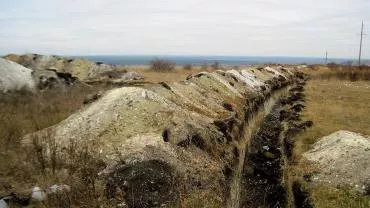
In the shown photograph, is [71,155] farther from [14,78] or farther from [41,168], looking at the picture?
[14,78]

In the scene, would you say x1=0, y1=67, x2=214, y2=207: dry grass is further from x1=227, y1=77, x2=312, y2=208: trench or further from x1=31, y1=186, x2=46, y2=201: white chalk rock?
x1=227, y1=77, x2=312, y2=208: trench

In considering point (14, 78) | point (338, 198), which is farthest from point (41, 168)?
point (14, 78)

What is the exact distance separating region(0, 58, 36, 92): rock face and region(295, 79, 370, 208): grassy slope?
12.9 metres

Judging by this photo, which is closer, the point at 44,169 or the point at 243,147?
the point at 44,169

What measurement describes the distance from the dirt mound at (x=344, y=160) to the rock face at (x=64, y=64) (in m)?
26.8

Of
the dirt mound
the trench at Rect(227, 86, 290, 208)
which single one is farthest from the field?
the trench at Rect(227, 86, 290, 208)

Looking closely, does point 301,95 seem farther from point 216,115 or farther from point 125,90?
point 125,90

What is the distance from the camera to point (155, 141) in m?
11.6

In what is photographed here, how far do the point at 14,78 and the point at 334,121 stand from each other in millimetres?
15056

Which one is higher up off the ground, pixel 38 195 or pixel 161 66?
pixel 161 66

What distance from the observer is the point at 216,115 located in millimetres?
16562

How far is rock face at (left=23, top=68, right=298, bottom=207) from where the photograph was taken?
33.5 feet

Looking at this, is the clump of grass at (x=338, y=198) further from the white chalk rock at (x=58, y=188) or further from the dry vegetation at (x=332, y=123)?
the white chalk rock at (x=58, y=188)

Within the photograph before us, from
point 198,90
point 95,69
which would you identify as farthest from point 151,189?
point 95,69
